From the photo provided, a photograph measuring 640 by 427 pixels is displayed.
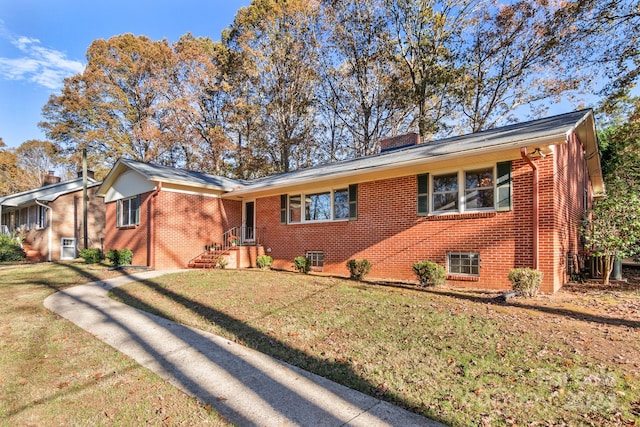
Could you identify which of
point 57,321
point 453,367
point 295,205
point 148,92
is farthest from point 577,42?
point 148,92

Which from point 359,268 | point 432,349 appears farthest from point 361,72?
point 432,349

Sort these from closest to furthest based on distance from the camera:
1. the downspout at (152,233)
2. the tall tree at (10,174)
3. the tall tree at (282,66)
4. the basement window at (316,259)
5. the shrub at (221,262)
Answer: the basement window at (316,259)
the downspout at (152,233)
the shrub at (221,262)
the tall tree at (282,66)
the tall tree at (10,174)

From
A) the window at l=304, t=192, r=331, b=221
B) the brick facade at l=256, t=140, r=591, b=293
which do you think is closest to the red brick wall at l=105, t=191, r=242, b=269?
the brick facade at l=256, t=140, r=591, b=293

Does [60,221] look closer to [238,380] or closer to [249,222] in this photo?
[249,222]

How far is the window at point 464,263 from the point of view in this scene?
845cm

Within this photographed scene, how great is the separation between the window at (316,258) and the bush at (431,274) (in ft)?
13.6

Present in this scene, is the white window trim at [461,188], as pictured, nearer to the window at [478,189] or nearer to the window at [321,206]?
the window at [478,189]

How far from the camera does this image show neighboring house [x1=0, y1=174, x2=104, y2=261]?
1886cm

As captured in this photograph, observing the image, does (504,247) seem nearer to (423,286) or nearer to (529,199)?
(529,199)

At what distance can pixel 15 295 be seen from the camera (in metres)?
8.04

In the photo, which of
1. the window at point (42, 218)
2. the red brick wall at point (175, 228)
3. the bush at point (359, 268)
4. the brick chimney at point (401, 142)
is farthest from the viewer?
the window at point (42, 218)

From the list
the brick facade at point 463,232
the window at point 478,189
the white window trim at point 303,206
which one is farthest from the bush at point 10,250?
the window at point 478,189

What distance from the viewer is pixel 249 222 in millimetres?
14883

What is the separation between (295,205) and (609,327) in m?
9.59
